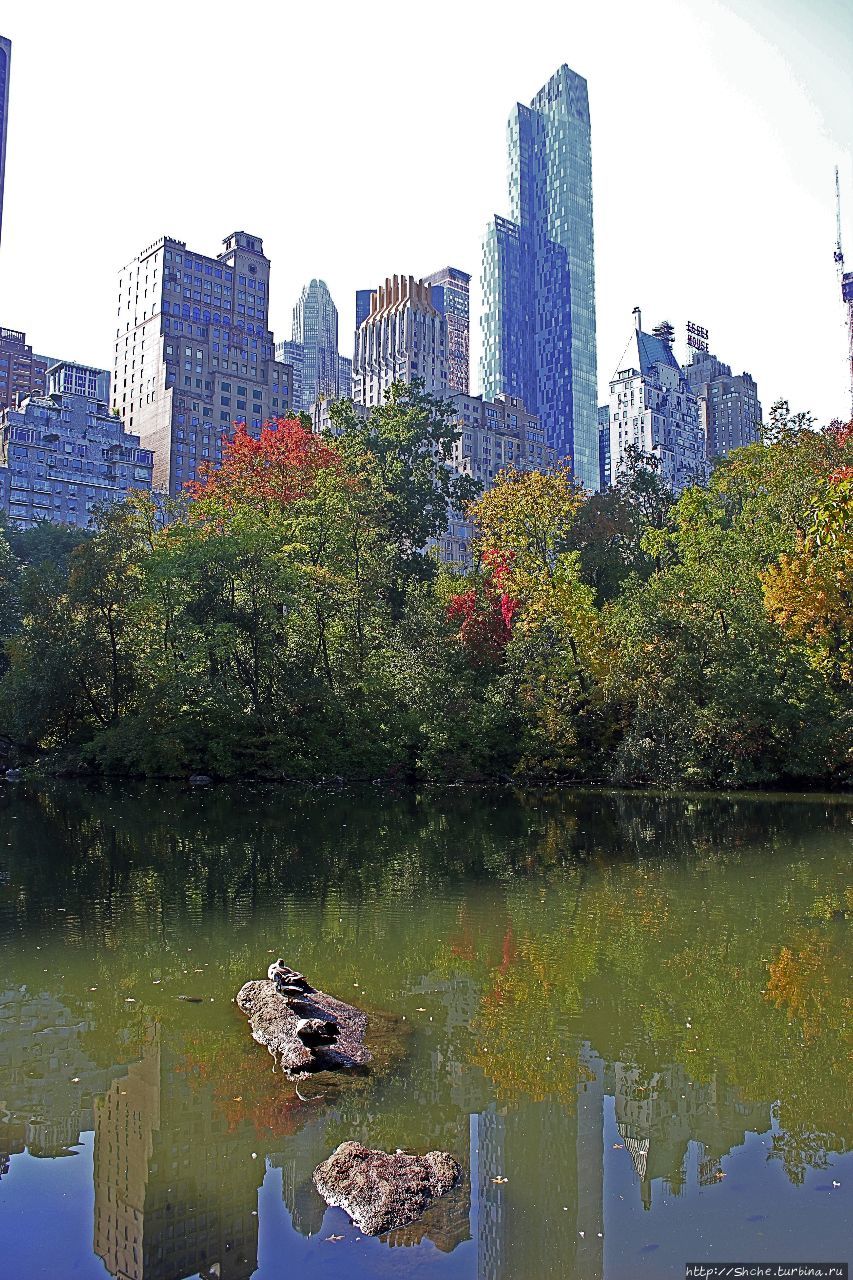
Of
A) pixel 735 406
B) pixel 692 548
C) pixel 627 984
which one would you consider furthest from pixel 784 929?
pixel 735 406

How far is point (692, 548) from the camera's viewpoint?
33844mm

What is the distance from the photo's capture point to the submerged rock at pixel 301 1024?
22.0ft

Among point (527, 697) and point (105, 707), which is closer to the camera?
point (527, 697)

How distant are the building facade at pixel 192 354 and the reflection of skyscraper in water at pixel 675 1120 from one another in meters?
114

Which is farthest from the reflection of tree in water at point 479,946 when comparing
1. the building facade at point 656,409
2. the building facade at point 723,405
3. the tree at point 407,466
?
the building facade at point 723,405

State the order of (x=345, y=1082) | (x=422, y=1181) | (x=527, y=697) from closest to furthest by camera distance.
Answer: (x=422, y=1181) → (x=345, y=1082) → (x=527, y=697)

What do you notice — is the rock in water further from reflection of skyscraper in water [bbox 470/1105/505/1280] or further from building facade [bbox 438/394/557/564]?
building facade [bbox 438/394/557/564]

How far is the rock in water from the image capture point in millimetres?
4844

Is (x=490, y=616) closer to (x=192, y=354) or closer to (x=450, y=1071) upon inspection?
(x=450, y=1071)

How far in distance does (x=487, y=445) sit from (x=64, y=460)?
55.4 metres

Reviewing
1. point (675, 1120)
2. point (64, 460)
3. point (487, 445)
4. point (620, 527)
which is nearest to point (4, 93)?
point (64, 460)

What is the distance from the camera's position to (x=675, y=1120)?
5.96m

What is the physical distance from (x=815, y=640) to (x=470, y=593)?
40.4ft

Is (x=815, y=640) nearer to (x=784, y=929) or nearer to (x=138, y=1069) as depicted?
(x=784, y=929)
